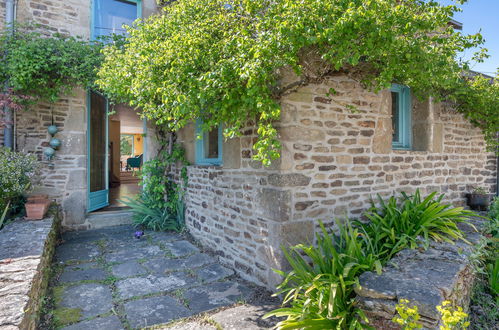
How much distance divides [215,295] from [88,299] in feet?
3.96

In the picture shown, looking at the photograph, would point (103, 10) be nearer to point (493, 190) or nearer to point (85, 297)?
point (85, 297)

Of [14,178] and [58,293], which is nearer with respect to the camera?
[58,293]

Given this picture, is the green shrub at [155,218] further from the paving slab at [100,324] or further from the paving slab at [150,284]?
the paving slab at [100,324]

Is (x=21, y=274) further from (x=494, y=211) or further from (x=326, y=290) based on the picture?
(x=494, y=211)

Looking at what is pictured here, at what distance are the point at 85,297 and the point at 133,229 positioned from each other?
8.42 ft

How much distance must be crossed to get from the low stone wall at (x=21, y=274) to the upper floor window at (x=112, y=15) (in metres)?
3.52

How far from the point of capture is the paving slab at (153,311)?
2559 mm

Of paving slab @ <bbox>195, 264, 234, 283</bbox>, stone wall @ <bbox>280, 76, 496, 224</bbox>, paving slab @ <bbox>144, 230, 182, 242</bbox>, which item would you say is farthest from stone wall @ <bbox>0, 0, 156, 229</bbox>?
stone wall @ <bbox>280, 76, 496, 224</bbox>

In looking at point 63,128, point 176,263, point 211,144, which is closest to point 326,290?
A: point 176,263

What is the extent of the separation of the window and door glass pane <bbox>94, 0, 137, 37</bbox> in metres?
4.82

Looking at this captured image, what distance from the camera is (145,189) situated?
5621 mm

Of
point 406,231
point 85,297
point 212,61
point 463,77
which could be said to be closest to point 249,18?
point 212,61

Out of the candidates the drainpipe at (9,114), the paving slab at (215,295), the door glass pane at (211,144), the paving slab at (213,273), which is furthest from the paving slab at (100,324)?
the drainpipe at (9,114)

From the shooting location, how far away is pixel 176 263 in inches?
152
